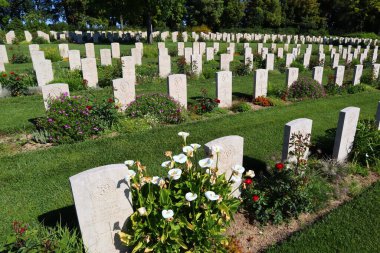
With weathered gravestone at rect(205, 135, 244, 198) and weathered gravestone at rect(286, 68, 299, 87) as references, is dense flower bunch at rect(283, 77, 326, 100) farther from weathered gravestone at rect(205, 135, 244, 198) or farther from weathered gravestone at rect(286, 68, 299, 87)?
weathered gravestone at rect(205, 135, 244, 198)

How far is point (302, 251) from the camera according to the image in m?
3.57

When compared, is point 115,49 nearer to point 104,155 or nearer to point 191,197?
point 104,155

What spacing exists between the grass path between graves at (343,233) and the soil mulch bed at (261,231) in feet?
0.57

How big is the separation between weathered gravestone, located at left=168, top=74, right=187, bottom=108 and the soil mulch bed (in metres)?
4.98

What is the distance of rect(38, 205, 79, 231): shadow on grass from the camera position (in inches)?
157

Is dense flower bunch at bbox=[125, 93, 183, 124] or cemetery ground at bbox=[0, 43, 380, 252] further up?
dense flower bunch at bbox=[125, 93, 183, 124]

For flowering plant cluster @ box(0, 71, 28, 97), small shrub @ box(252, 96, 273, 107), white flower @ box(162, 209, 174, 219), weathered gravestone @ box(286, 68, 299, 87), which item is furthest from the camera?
weathered gravestone @ box(286, 68, 299, 87)

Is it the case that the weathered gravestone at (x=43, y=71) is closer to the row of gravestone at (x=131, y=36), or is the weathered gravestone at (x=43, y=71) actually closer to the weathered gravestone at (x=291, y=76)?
the weathered gravestone at (x=291, y=76)

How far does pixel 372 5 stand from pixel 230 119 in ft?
152

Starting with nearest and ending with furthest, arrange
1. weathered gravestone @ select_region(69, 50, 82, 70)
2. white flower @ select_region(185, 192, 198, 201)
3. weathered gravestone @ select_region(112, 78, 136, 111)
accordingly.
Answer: white flower @ select_region(185, 192, 198, 201) → weathered gravestone @ select_region(112, 78, 136, 111) → weathered gravestone @ select_region(69, 50, 82, 70)

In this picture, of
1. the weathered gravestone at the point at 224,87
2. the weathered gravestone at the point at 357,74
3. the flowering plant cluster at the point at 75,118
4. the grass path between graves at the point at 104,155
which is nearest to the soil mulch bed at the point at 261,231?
the grass path between graves at the point at 104,155

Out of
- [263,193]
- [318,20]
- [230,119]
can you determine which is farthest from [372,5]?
[263,193]

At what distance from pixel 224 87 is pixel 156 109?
8.63 ft

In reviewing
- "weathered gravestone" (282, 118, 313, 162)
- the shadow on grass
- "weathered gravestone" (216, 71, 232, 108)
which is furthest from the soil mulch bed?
"weathered gravestone" (216, 71, 232, 108)
